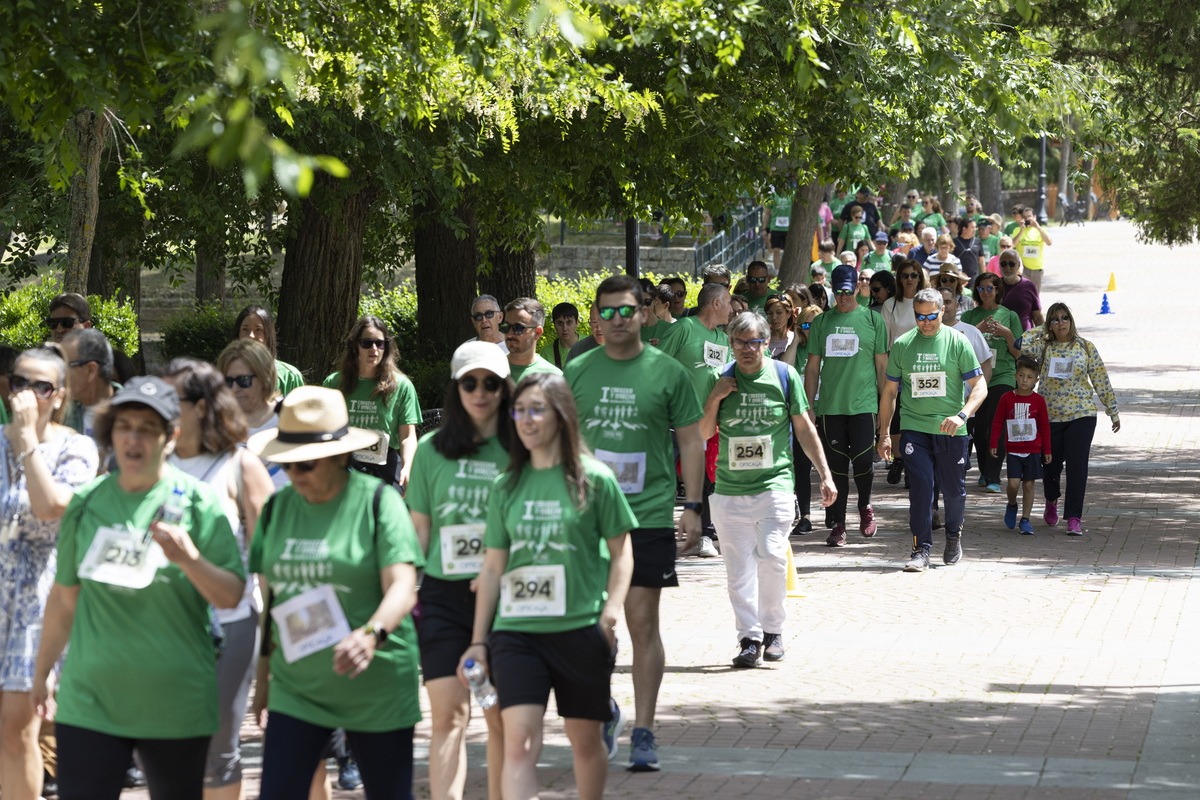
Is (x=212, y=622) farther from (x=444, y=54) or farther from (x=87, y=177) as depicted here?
(x=87, y=177)

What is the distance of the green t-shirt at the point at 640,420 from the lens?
20.6ft

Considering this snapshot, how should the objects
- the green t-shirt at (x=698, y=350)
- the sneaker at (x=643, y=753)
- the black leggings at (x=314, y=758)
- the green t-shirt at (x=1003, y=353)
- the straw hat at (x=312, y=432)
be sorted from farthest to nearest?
the green t-shirt at (x=1003, y=353) < the green t-shirt at (x=698, y=350) < the sneaker at (x=643, y=753) < the straw hat at (x=312, y=432) < the black leggings at (x=314, y=758)

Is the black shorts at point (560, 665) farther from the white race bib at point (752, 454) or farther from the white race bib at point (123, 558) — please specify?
the white race bib at point (752, 454)

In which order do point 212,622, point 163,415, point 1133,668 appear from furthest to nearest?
1. point 1133,668
2. point 212,622
3. point 163,415

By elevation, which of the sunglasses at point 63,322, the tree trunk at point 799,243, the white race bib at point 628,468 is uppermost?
the tree trunk at point 799,243

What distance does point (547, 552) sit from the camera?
15.7ft

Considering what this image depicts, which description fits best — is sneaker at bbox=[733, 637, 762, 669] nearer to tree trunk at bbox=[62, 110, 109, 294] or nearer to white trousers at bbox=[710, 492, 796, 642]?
white trousers at bbox=[710, 492, 796, 642]

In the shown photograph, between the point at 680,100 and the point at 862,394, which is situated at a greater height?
the point at 680,100

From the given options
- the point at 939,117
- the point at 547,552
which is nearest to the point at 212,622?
the point at 547,552

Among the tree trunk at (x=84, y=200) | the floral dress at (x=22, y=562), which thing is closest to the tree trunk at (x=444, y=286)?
the tree trunk at (x=84, y=200)

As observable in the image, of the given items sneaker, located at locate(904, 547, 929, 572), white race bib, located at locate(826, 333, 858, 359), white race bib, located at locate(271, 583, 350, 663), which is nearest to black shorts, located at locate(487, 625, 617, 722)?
white race bib, located at locate(271, 583, 350, 663)

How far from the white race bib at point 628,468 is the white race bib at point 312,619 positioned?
211 cm

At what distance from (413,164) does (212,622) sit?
856 centimetres

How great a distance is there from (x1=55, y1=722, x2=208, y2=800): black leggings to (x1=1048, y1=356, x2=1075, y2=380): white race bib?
9.15 m
